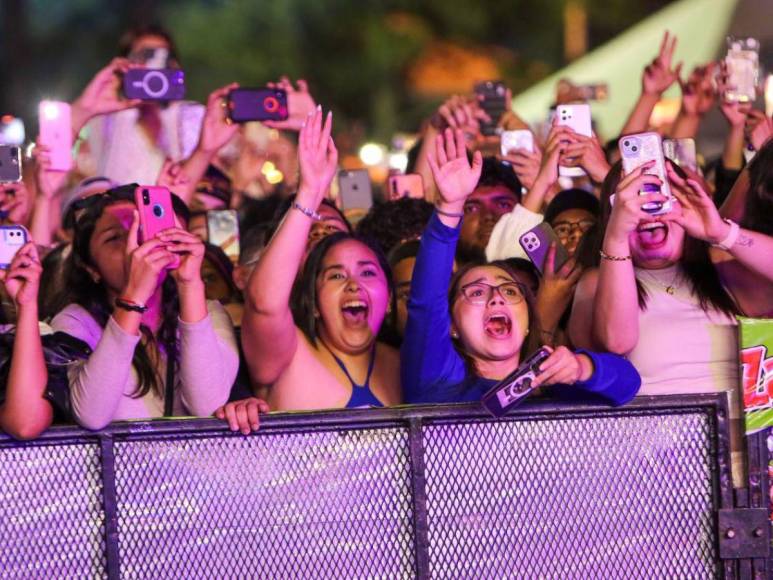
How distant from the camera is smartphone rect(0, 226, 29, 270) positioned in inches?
148

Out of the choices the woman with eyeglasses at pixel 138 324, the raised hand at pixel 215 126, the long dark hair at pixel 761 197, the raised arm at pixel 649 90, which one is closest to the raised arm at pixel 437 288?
the woman with eyeglasses at pixel 138 324

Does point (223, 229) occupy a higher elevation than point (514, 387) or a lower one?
higher

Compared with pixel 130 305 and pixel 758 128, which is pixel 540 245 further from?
pixel 758 128

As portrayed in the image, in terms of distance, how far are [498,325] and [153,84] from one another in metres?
2.04

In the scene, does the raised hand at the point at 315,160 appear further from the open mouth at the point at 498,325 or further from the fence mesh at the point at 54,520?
the fence mesh at the point at 54,520

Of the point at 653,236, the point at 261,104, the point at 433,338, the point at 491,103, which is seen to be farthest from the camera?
the point at 491,103

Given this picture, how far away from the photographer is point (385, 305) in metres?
4.40

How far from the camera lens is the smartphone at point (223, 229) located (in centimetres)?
584

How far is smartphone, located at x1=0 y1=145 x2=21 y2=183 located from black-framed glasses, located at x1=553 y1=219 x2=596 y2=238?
6.43ft

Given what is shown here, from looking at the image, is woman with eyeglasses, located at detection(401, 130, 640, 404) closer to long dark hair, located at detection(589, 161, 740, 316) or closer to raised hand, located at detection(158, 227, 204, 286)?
long dark hair, located at detection(589, 161, 740, 316)

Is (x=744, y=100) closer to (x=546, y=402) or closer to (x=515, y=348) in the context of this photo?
(x=515, y=348)

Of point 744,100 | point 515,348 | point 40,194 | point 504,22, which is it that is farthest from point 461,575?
point 504,22

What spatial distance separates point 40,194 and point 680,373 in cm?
266

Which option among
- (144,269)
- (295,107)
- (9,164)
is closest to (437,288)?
(144,269)
